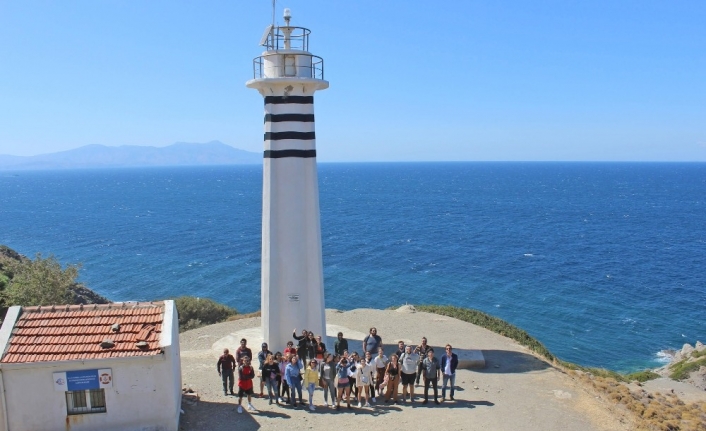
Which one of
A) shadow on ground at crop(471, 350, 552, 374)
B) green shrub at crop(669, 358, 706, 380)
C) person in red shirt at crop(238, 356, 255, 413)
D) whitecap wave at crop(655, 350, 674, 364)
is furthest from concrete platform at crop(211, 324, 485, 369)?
whitecap wave at crop(655, 350, 674, 364)

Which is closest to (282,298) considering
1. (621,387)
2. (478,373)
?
(478,373)

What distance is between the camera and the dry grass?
14625mm

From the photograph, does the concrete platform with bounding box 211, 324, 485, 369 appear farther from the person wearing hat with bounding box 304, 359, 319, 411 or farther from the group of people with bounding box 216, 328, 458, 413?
the person wearing hat with bounding box 304, 359, 319, 411

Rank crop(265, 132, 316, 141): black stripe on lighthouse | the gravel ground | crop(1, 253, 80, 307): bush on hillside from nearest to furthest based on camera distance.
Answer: the gravel ground
crop(265, 132, 316, 141): black stripe on lighthouse
crop(1, 253, 80, 307): bush on hillside

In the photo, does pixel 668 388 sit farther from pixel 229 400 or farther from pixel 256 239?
pixel 256 239

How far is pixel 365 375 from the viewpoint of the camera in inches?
536

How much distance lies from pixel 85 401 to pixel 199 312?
1347 centimetres

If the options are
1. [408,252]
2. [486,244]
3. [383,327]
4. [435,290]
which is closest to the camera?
[383,327]

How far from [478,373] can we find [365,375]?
4683 mm

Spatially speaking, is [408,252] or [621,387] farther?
[408,252]

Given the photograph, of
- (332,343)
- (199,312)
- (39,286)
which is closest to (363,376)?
(332,343)

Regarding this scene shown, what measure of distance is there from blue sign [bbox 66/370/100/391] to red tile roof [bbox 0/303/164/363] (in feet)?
0.94

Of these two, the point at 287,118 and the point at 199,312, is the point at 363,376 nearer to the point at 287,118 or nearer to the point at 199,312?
the point at 287,118

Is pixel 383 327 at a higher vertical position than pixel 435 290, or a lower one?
higher
